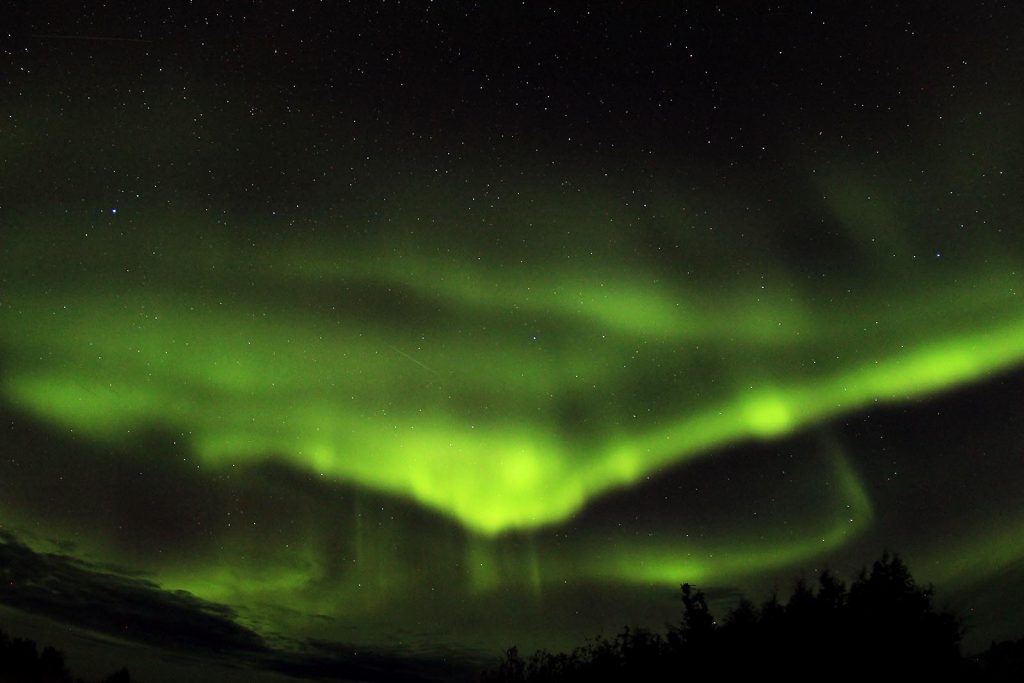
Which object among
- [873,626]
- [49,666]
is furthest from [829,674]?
[49,666]

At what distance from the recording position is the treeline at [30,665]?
56.9m

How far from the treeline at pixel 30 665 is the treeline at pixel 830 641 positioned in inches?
1952

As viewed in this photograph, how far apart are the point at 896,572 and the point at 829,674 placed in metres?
4.13

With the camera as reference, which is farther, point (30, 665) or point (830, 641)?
point (30, 665)

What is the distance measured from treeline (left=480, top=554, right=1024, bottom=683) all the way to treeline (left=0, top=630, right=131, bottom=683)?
49.6m

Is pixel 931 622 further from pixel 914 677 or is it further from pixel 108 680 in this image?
pixel 108 680

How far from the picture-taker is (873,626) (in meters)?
22.6

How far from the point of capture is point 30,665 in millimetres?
61188

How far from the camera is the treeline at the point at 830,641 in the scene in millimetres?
21781

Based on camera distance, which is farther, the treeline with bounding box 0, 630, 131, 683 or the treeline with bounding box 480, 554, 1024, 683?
the treeline with bounding box 0, 630, 131, 683

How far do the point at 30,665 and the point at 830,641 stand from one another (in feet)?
208

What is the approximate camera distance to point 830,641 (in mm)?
23094

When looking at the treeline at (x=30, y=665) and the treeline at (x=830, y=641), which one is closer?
the treeline at (x=830, y=641)

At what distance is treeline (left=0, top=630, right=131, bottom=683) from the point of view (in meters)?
56.9
